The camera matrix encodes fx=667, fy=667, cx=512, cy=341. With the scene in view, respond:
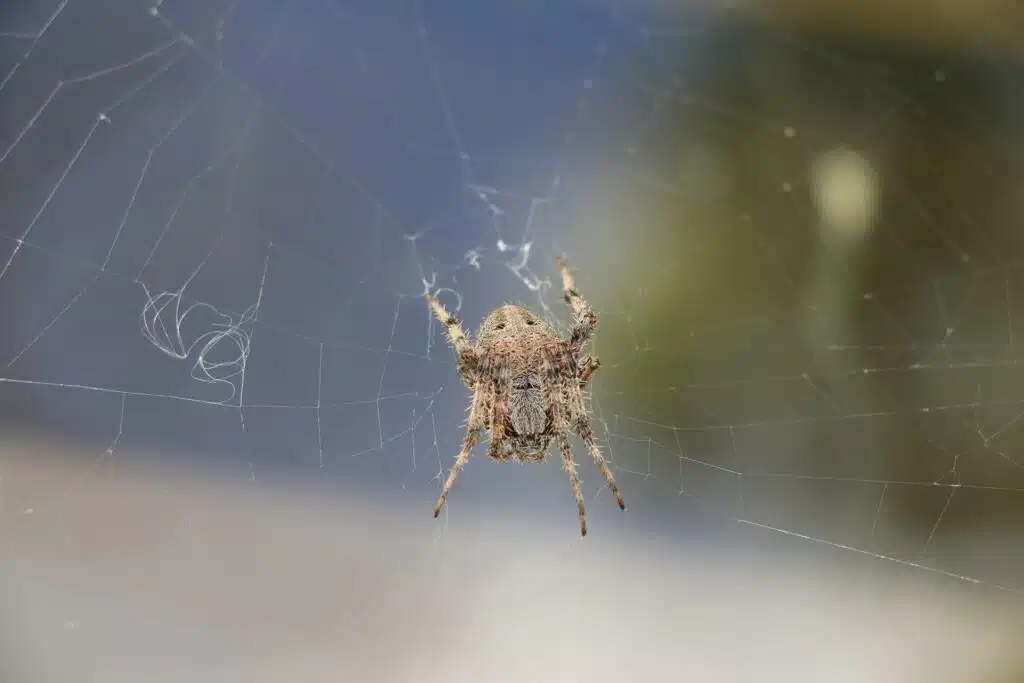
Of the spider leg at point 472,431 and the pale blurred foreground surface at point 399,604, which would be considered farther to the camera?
the pale blurred foreground surface at point 399,604

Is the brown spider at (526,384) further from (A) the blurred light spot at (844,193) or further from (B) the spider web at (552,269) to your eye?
(A) the blurred light spot at (844,193)

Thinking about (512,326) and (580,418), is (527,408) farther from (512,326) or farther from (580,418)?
(512,326)

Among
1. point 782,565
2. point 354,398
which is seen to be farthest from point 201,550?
point 782,565

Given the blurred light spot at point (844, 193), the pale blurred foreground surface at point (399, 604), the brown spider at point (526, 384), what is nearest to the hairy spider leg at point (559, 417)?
the brown spider at point (526, 384)

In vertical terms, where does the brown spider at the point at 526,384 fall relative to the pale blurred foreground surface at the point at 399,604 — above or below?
above

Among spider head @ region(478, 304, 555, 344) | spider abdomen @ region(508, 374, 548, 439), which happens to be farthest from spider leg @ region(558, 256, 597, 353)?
spider abdomen @ region(508, 374, 548, 439)

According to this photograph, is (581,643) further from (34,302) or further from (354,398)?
(34,302)
